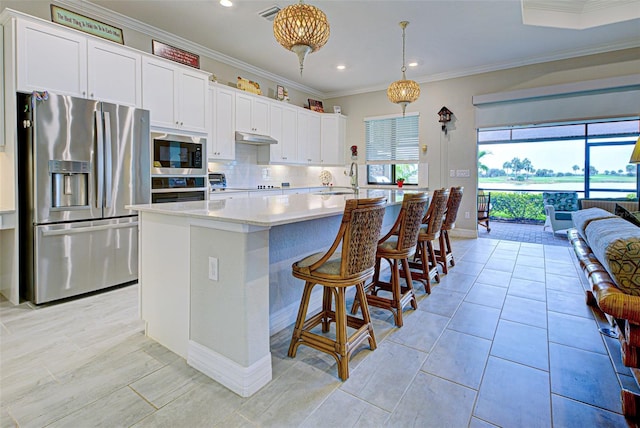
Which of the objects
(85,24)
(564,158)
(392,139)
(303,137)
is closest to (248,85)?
(303,137)

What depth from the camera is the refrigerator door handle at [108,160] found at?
3.14 metres

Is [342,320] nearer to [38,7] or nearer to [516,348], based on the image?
[516,348]

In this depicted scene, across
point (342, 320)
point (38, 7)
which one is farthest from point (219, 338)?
point (38, 7)

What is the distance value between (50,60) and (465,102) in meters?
5.79

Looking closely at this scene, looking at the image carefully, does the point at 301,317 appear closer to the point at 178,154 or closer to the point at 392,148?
the point at 178,154

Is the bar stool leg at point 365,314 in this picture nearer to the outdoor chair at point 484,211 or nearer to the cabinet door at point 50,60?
the cabinet door at point 50,60

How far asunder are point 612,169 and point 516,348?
293 inches

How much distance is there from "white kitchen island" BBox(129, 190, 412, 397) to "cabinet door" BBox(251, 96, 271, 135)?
3.46 meters

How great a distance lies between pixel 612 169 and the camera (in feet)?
23.6

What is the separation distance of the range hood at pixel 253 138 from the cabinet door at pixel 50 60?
7.15ft

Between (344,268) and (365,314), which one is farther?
(365,314)

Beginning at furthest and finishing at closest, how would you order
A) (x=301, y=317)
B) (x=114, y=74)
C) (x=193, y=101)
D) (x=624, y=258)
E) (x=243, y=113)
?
1. (x=243, y=113)
2. (x=193, y=101)
3. (x=114, y=74)
4. (x=301, y=317)
5. (x=624, y=258)

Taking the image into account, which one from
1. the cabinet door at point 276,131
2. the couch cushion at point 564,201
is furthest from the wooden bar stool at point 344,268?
the couch cushion at point 564,201

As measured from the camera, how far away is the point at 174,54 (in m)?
4.36
